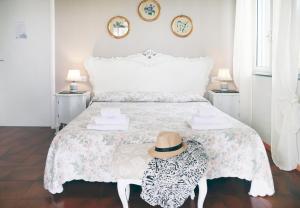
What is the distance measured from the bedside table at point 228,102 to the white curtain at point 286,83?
1288mm

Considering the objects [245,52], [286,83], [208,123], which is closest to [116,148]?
[208,123]

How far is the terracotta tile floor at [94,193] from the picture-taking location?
2254 millimetres

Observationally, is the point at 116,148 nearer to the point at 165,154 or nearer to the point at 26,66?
the point at 165,154

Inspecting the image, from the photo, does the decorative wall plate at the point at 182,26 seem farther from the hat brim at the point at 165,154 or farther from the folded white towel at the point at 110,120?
the hat brim at the point at 165,154

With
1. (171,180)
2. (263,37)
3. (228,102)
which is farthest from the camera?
(228,102)

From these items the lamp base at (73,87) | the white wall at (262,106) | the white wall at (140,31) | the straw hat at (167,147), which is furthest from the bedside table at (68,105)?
the straw hat at (167,147)

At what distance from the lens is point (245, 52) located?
4.14 m

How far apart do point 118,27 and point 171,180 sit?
337cm

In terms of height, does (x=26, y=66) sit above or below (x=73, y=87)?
above

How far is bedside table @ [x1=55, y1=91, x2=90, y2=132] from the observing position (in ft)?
14.2

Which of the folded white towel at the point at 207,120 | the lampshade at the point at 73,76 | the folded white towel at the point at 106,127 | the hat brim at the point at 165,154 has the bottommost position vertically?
the hat brim at the point at 165,154

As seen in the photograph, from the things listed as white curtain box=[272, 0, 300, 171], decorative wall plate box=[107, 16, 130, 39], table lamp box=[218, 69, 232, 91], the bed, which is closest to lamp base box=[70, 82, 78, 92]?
decorative wall plate box=[107, 16, 130, 39]

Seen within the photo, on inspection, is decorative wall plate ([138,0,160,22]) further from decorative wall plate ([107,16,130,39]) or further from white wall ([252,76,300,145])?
white wall ([252,76,300,145])

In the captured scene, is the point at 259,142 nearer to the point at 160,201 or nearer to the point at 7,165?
the point at 160,201
